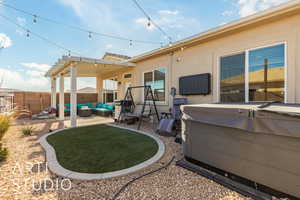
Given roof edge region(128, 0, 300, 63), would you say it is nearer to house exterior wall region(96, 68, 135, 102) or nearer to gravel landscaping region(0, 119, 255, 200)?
house exterior wall region(96, 68, 135, 102)

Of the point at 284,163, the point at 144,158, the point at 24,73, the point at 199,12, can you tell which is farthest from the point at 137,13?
the point at 24,73

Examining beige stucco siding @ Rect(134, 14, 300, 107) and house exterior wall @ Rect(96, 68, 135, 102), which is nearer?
beige stucco siding @ Rect(134, 14, 300, 107)

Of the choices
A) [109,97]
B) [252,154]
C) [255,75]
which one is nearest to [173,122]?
[255,75]

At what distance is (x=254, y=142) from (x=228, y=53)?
330 centimetres

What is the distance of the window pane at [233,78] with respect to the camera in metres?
4.06

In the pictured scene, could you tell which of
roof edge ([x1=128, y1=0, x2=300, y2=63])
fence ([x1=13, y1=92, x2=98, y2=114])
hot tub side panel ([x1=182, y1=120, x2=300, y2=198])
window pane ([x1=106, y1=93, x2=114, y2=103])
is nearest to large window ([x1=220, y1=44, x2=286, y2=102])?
roof edge ([x1=128, y1=0, x2=300, y2=63])

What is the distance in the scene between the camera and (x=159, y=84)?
21.5ft

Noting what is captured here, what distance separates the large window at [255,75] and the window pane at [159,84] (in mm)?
2487

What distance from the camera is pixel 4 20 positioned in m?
6.27

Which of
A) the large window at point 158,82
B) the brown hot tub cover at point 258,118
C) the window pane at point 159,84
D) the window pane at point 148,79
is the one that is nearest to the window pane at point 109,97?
the window pane at point 148,79

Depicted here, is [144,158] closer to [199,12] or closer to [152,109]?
[152,109]

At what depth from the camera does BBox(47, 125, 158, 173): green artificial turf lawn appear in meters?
2.65

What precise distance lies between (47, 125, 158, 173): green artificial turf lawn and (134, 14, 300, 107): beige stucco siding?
107 inches

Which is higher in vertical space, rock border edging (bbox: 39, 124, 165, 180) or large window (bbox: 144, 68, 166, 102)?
large window (bbox: 144, 68, 166, 102)
